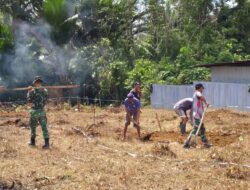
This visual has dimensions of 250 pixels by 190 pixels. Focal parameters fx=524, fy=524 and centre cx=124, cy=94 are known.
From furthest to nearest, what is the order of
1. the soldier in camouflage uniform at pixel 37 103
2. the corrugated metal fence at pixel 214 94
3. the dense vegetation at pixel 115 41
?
1. the dense vegetation at pixel 115 41
2. the corrugated metal fence at pixel 214 94
3. the soldier in camouflage uniform at pixel 37 103

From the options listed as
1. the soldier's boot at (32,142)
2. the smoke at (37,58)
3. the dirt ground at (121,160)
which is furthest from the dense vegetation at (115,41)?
the soldier's boot at (32,142)

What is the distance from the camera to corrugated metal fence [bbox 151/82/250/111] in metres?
22.6

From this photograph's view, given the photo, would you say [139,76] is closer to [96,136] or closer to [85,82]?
[85,82]

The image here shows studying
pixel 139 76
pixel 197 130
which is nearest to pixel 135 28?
pixel 139 76

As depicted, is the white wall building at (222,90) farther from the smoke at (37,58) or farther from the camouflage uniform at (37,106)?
the camouflage uniform at (37,106)

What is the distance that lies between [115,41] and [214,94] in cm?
934

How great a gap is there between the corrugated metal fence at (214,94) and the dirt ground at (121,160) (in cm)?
574

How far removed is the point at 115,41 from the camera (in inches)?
1226

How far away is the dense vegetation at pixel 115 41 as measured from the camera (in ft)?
93.9

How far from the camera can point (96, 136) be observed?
47.9 feet

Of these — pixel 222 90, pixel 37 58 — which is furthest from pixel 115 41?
pixel 222 90

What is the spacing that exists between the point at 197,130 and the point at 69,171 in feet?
12.7

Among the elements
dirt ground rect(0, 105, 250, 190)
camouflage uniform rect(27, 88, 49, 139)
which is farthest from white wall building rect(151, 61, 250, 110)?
camouflage uniform rect(27, 88, 49, 139)

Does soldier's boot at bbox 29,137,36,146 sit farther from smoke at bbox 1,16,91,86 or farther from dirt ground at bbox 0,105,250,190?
smoke at bbox 1,16,91,86
